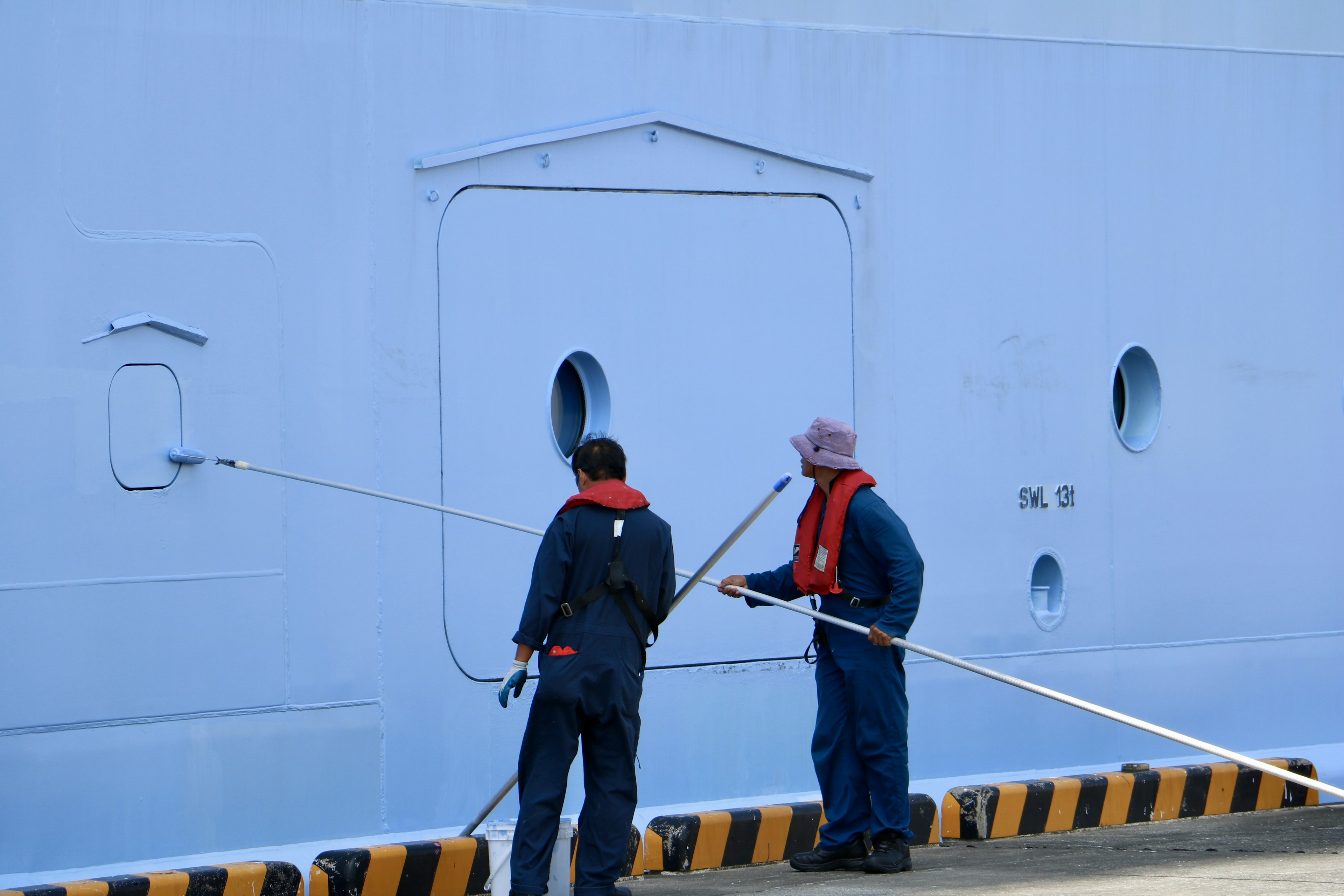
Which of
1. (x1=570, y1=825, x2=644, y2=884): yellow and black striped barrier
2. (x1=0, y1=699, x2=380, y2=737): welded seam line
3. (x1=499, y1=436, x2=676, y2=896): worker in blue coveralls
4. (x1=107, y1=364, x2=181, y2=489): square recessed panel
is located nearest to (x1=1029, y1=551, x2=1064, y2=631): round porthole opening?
(x1=570, y1=825, x2=644, y2=884): yellow and black striped barrier

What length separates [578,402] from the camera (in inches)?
268

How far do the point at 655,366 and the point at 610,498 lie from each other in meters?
1.67

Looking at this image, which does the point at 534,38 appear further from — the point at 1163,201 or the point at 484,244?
the point at 1163,201

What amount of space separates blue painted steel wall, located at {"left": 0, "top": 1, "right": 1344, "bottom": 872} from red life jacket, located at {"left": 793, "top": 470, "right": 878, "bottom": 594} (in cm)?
94

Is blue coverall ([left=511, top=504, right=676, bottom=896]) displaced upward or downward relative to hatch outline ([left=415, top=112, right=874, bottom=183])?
downward

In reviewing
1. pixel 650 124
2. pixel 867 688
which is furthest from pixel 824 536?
pixel 650 124

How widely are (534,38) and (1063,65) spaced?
2705 mm

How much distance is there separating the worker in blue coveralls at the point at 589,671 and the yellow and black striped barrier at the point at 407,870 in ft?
1.64

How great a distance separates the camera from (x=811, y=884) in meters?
5.58

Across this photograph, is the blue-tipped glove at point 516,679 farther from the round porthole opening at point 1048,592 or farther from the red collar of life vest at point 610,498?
the round porthole opening at point 1048,592

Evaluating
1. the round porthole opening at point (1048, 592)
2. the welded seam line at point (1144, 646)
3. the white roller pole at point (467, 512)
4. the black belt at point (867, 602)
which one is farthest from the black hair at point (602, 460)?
the round porthole opening at point (1048, 592)

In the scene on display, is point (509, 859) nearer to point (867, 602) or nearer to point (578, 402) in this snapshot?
point (867, 602)

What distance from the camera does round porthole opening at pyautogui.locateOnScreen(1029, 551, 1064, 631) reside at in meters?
7.57

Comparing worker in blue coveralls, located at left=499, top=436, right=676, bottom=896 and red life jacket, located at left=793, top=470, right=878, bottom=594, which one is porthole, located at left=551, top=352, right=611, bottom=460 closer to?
red life jacket, located at left=793, top=470, right=878, bottom=594
